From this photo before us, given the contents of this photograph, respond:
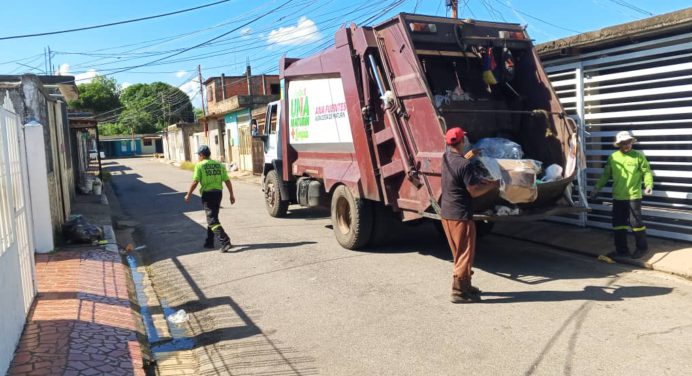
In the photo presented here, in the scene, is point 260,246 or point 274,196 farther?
point 274,196

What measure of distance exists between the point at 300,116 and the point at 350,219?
2.45m

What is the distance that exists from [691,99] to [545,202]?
89.0 inches

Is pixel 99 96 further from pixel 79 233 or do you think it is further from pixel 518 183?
pixel 518 183

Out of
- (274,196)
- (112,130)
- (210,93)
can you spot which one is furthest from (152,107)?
(274,196)

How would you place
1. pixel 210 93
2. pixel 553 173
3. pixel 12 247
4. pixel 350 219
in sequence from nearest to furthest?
pixel 12 247
pixel 553 173
pixel 350 219
pixel 210 93

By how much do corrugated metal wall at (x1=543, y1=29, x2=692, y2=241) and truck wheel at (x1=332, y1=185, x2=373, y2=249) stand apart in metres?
3.30

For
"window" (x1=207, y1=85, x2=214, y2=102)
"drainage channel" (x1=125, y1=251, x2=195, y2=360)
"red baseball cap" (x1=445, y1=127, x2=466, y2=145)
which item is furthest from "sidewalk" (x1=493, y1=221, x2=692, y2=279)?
"window" (x1=207, y1=85, x2=214, y2=102)

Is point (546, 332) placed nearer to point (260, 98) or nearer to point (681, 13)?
point (681, 13)

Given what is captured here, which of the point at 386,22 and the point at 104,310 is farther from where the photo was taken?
the point at 386,22

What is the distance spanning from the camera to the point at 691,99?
665cm

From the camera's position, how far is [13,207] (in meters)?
4.95

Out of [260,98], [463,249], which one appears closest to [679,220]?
[463,249]

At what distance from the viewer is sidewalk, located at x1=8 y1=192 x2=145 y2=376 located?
4043 mm

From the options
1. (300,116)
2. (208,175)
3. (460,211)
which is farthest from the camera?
(300,116)
